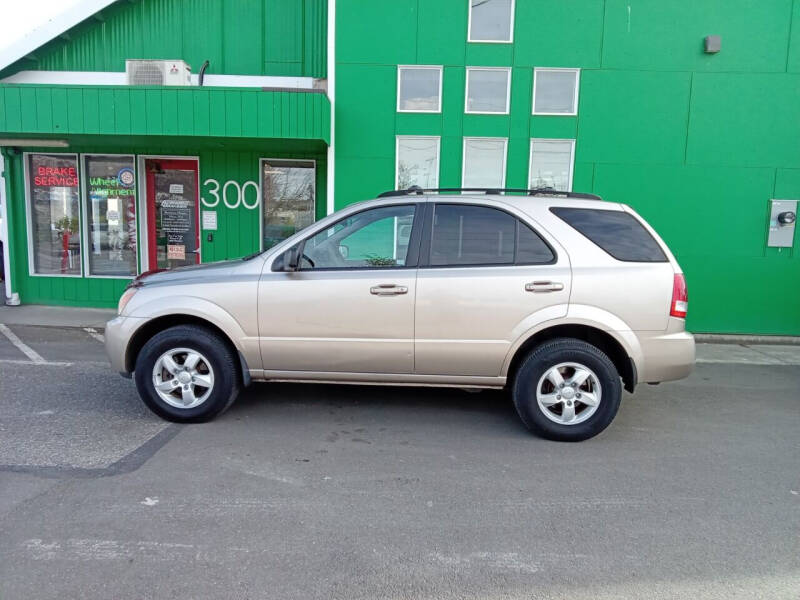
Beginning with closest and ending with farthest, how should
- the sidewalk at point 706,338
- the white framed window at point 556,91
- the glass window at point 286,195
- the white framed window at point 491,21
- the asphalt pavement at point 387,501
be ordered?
the asphalt pavement at point 387,501 < the sidewalk at point 706,338 < the white framed window at point 491,21 < the white framed window at point 556,91 < the glass window at point 286,195

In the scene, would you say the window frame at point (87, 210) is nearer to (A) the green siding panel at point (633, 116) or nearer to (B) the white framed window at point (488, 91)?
(B) the white framed window at point (488, 91)

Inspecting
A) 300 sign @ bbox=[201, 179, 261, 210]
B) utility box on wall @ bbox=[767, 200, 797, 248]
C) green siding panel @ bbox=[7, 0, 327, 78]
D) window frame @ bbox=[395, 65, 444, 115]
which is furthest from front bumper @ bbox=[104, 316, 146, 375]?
utility box on wall @ bbox=[767, 200, 797, 248]

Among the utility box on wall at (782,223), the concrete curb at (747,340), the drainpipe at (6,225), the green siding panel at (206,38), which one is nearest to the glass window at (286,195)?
the green siding panel at (206,38)

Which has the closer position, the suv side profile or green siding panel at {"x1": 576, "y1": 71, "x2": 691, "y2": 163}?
the suv side profile

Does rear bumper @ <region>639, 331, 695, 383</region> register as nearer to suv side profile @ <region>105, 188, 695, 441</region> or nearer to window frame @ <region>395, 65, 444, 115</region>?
suv side profile @ <region>105, 188, 695, 441</region>

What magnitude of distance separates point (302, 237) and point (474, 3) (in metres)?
5.94

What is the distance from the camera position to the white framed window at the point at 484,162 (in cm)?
884

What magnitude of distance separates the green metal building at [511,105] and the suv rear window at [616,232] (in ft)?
14.6

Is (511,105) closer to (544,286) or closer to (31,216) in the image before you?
(544,286)

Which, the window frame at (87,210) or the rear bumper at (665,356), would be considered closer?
the rear bumper at (665,356)

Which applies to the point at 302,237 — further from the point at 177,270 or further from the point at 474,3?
the point at 474,3

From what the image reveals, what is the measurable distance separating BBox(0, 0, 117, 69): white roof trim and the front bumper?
23.3ft

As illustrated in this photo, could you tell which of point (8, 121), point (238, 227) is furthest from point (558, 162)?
point (8, 121)

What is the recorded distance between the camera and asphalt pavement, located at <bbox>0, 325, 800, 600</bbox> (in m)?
2.74
